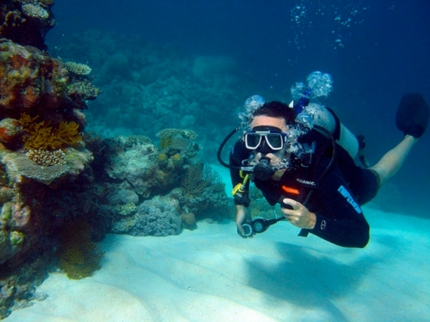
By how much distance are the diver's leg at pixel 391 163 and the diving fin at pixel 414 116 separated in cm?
32

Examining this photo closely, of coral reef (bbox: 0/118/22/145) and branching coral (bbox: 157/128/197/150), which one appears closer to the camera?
coral reef (bbox: 0/118/22/145)

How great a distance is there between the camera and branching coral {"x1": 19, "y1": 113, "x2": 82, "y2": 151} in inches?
137

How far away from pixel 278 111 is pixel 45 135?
137 inches

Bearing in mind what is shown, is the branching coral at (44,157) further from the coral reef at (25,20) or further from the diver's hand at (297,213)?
the coral reef at (25,20)

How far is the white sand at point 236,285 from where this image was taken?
342 cm

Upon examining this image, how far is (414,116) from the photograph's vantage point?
20.8ft

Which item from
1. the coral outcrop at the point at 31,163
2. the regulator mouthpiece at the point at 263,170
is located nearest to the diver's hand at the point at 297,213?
the regulator mouthpiece at the point at 263,170

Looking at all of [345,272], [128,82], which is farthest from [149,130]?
[345,272]

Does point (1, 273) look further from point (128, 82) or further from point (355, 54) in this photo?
point (355, 54)

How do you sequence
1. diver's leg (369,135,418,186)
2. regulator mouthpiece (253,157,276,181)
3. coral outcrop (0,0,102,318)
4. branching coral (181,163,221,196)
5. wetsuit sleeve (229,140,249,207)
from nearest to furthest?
1. coral outcrop (0,0,102,318)
2. regulator mouthpiece (253,157,276,181)
3. wetsuit sleeve (229,140,249,207)
4. diver's leg (369,135,418,186)
5. branching coral (181,163,221,196)

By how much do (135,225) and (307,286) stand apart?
3.98m

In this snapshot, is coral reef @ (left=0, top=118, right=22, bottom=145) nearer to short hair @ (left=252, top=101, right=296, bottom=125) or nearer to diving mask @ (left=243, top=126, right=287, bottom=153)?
diving mask @ (left=243, top=126, right=287, bottom=153)

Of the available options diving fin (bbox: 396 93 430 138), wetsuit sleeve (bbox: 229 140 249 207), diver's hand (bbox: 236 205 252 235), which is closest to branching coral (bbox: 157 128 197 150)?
wetsuit sleeve (bbox: 229 140 249 207)

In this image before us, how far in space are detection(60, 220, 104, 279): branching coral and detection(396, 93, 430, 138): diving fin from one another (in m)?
7.70
